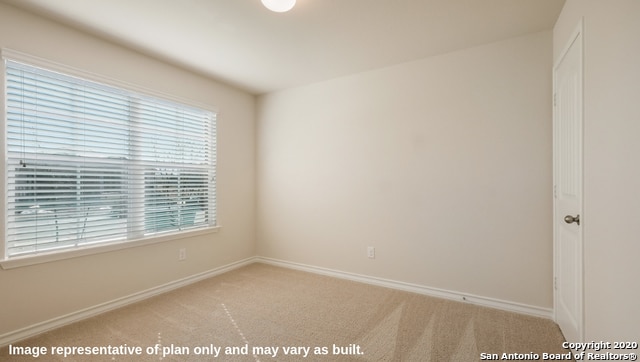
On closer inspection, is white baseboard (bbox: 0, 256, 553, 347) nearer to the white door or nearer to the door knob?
the white door

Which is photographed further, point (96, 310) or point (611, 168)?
point (96, 310)

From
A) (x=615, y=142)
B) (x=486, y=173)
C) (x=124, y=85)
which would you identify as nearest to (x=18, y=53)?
(x=124, y=85)

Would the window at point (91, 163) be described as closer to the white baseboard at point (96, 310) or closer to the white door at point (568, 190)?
the white baseboard at point (96, 310)

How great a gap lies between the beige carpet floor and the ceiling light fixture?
2375mm

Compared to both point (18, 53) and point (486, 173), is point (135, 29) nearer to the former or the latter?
point (18, 53)

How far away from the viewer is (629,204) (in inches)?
46.1

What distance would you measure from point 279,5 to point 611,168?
209 centimetres

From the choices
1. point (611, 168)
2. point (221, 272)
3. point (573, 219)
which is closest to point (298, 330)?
point (221, 272)

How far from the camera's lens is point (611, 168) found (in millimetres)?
1335

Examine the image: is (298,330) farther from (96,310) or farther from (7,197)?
(7,197)

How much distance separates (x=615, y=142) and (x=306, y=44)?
7.46 feet

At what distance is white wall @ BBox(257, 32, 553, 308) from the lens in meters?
2.45

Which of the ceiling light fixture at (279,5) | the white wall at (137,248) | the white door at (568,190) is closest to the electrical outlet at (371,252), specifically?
the white door at (568,190)

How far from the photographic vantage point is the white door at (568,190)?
173 centimetres
